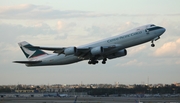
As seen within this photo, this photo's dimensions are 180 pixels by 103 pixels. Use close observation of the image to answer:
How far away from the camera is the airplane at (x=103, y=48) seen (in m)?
61.2

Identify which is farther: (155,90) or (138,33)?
(155,90)

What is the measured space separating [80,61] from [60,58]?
3.70 meters

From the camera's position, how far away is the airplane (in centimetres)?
6125

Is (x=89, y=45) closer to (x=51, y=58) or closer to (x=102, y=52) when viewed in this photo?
(x=102, y=52)

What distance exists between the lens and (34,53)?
251 feet

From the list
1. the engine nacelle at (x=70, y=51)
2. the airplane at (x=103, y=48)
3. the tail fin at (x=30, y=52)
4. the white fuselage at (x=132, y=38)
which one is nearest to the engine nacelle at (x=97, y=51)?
the airplane at (x=103, y=48)

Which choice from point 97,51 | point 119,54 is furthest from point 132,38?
point 119,54

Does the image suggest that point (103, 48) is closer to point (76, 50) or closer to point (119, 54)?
point (76, 50)

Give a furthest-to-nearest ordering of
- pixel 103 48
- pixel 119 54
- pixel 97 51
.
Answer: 1. pixel 119 54
2. pixel 103 48
3. pixel 97 51

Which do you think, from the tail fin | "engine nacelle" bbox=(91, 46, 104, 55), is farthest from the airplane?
the tail fin

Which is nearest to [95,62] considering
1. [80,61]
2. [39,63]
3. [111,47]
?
[80,61]

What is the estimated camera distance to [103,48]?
6312cm

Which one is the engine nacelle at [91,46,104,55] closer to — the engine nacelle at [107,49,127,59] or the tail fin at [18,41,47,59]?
the engine nacelle at [107,49,127,59]

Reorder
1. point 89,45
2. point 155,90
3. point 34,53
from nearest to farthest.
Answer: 1. point 89,45
2. point 34,53
3. point 155,90
